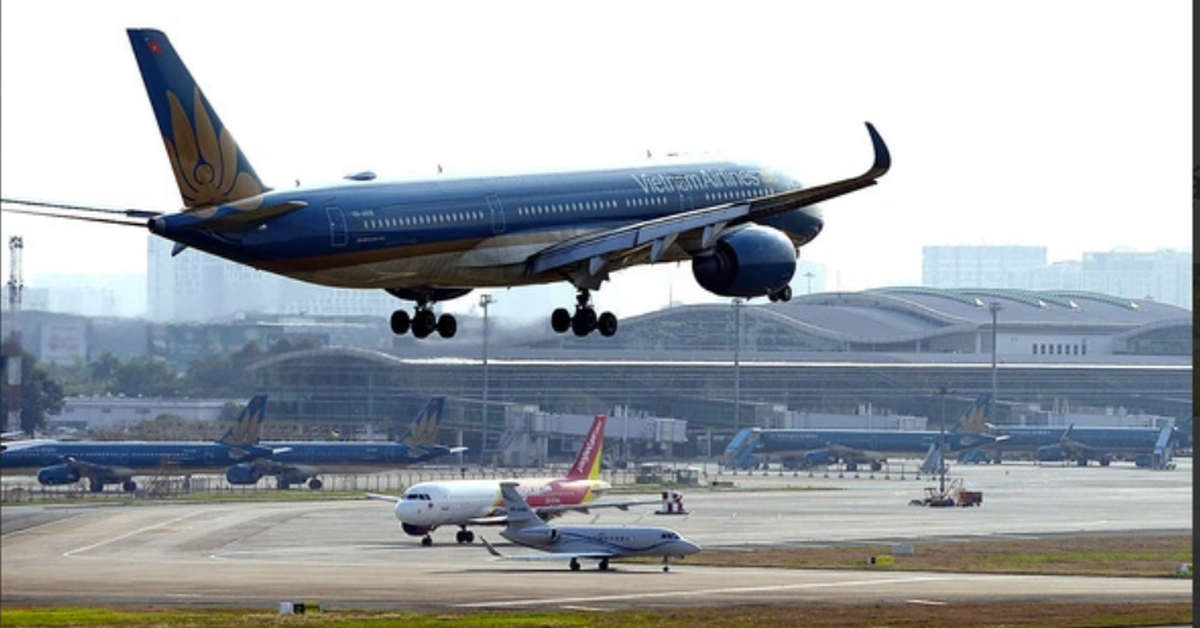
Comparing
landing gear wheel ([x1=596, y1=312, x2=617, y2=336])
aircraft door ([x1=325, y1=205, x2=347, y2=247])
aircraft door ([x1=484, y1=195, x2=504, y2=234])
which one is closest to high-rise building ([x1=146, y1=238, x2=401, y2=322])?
landing gear wheel ([x1=596, y1=312, x2=617, y2=336])

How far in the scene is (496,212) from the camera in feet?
211

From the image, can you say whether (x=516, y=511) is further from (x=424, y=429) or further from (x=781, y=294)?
(x=781, y=294)

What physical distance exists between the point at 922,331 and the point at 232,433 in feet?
203

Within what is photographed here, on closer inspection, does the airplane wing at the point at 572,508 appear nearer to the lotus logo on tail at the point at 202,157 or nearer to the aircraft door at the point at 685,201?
the aircraft door at the point at 685,201

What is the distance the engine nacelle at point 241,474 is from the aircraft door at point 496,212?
423ft

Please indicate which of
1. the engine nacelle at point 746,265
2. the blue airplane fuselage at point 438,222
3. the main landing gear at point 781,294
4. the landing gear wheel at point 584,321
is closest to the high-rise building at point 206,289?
the blue airplane fuselage at point 438,222

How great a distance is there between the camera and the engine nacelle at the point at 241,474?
190125mm

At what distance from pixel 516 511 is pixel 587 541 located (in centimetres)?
761

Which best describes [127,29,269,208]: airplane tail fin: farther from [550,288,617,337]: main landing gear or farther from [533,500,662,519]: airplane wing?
[533,500,662,519]: airplane wing

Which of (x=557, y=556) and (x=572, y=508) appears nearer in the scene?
(x=557, y=556)

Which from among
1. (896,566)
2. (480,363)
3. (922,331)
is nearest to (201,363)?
(480,363)

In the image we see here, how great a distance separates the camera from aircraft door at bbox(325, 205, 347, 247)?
59.6 m

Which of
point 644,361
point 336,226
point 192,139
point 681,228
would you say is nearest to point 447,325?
point 336,226

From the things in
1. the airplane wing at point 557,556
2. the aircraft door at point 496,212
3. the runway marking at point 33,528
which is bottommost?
the airplane wing at point 557,556
